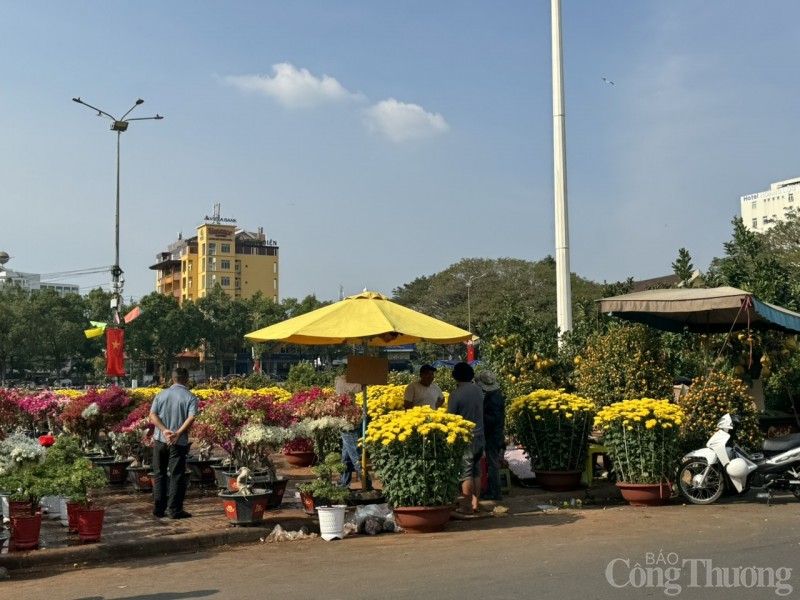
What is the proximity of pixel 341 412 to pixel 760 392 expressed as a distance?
899 centimetres

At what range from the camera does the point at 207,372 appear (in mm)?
101062

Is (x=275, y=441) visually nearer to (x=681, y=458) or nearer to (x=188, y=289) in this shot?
(x=681, y=458)

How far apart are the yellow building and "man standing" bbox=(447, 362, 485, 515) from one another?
110681mm

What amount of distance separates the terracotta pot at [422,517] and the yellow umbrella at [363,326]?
1.33 meters

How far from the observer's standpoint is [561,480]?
1203 cm

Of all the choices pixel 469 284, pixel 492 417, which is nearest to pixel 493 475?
pixel 492 417

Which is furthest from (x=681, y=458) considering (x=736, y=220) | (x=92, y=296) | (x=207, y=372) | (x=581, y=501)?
(x=207, y=372)

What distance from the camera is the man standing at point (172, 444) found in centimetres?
988

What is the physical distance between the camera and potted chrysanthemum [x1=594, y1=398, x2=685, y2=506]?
10.9 m

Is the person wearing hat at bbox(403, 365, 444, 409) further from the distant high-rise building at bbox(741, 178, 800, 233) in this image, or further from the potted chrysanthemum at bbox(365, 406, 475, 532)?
the distant high-rise building at bbox(741, 178, 800, 233)

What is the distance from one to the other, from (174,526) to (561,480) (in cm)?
564

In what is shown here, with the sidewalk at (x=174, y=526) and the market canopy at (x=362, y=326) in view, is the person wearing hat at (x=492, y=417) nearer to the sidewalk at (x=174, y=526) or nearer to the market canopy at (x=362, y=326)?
the sidewalk at (x=174, y=526)

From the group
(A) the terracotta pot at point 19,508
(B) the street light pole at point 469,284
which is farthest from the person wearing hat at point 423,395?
(B) the street light pole at point 469,284

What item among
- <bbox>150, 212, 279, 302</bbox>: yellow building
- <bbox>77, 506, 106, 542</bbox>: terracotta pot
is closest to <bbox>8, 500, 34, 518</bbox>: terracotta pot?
<bbox>77, 506, 106, 542</bbox>: terracotta pot
